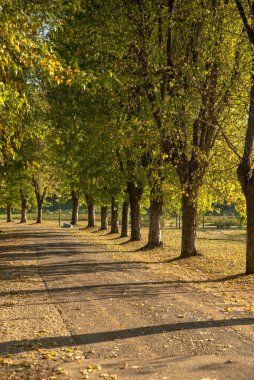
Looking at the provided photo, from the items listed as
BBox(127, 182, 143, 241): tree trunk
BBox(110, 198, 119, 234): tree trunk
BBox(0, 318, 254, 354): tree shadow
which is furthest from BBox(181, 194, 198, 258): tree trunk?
BBox(110, 198, 119, 234): tree trunk

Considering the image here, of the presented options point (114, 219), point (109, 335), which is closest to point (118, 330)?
point (109, 335)

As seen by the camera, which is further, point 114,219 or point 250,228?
point 114,219

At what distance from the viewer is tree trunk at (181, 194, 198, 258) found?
20625 millimetres

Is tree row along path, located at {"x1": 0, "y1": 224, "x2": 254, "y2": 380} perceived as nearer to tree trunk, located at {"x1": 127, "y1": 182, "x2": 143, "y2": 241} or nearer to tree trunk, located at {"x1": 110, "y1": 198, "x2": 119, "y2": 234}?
tree trunk, located at {"x1": 127, "y1": 182, "x2": 143, "y2": 241}

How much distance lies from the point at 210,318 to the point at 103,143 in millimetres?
17150

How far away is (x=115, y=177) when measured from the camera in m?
31.3

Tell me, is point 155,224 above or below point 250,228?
below

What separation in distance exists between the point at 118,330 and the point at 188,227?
40.4 feet

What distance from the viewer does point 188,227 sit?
20.7 m

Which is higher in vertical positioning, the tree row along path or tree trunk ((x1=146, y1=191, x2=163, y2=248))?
tree trunk ((x1=146, y1=191, x2=163, y2=248))

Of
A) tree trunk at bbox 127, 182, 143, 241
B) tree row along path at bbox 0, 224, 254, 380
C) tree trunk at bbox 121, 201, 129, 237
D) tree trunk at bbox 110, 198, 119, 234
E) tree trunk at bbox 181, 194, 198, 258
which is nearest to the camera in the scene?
tree row along path at bbox 0, 224, 254, 380

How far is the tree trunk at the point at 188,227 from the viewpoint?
2062 centimetres

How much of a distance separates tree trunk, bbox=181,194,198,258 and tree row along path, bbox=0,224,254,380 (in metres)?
5.49

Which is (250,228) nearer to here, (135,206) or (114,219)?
(135,206)
